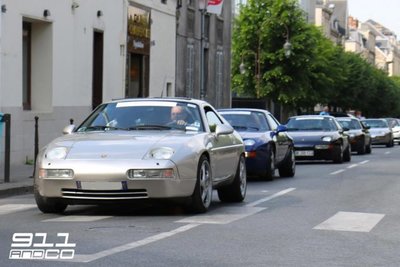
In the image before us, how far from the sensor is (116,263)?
7.89 meters

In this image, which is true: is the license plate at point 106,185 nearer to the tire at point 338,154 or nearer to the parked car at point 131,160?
the parked car at point 131,160

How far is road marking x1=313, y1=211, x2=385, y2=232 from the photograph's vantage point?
10828mm

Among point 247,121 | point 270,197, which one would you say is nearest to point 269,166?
point 247,121

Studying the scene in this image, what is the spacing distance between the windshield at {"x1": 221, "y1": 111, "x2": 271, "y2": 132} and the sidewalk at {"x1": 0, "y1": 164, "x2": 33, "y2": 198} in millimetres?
4189

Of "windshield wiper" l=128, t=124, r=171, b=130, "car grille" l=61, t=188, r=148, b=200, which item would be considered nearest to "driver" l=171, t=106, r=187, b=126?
"windshield wiper" l=128, t=124, r=171, b=130

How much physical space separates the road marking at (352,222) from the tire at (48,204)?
10.1ft

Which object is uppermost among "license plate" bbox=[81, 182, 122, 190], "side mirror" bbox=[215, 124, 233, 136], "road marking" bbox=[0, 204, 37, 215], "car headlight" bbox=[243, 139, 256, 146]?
"side mirror" bbox=[215, 124, 233, 136]

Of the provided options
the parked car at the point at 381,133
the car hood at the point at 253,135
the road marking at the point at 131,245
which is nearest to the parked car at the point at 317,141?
the car hood at the point at 253,135

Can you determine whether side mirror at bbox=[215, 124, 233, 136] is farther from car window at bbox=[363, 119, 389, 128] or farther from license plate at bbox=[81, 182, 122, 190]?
car window at bbox=[363, 119, 389, 128]

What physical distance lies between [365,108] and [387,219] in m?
77.1

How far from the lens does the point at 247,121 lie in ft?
66.8

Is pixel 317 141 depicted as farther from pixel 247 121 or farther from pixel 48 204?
→ pixel 48 204

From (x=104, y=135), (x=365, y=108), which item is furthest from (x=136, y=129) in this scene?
(x=365, y=108)

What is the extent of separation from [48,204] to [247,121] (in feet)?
29.9
